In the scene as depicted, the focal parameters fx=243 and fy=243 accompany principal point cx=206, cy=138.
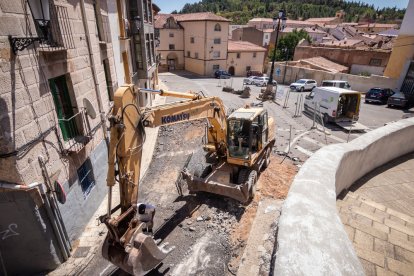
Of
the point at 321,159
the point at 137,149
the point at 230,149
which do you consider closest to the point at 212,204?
the point at 230,149

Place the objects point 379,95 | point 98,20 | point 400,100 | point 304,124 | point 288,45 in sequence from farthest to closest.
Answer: point 288,45 < point 379,95 < point 400,100 < point 304,124 < point 98,20

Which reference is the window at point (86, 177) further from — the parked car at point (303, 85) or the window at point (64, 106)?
the parked car at point (303, 85)

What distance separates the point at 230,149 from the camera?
9.15m

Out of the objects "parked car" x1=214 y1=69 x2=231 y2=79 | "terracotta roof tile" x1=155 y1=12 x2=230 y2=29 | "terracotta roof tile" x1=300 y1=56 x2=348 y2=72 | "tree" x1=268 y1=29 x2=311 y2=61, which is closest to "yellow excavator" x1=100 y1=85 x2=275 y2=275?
"terracotta roof tile" x1=300 y1=56 x2=348 y2=72

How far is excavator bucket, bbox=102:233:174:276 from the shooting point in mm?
4969

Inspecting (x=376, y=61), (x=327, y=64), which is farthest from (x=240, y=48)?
(x=376, y=61)

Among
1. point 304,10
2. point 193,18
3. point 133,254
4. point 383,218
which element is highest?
point 304,10

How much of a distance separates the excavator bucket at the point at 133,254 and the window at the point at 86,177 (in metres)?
3.64

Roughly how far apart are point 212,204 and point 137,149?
4.40 m

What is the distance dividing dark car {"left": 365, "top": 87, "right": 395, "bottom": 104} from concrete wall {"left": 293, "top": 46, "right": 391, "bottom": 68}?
11.5 meters

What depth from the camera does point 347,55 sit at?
35062 millimetres

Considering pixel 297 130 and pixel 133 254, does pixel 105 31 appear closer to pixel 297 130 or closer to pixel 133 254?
pixel 133 254

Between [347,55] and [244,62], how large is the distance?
55.0 feet

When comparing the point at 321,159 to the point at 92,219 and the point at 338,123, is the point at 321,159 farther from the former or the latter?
the point at 338,123
